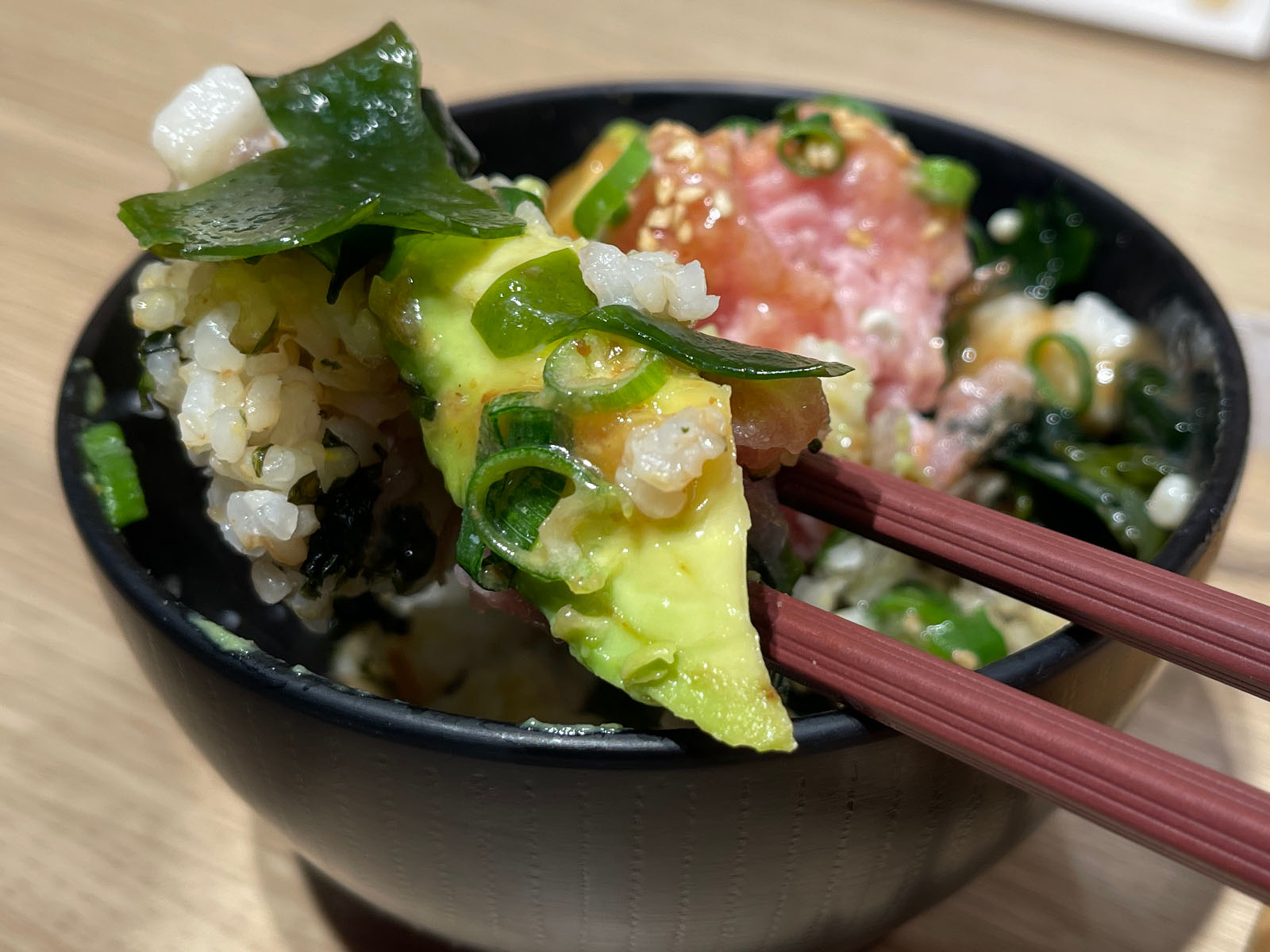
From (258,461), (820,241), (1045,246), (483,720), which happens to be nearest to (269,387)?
(258,461)

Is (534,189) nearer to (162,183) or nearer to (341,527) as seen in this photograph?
(341,527)

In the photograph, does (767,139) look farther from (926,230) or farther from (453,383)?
(453,383)

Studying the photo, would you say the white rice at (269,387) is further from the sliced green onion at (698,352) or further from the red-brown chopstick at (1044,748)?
the red-brown chopstick at (1044,748)

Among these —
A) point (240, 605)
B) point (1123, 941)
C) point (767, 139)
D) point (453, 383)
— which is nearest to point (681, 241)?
point (767, 139)

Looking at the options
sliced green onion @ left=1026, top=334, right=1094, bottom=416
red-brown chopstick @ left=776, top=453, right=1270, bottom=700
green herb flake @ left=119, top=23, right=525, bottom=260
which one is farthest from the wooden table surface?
green herb flake @ left=119, top=23, right=525, bottom=260

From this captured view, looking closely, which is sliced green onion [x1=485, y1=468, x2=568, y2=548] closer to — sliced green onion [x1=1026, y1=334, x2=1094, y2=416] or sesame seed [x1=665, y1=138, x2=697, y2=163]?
sesame seed [x1=665, y1=138, x2=697, y2=163]
